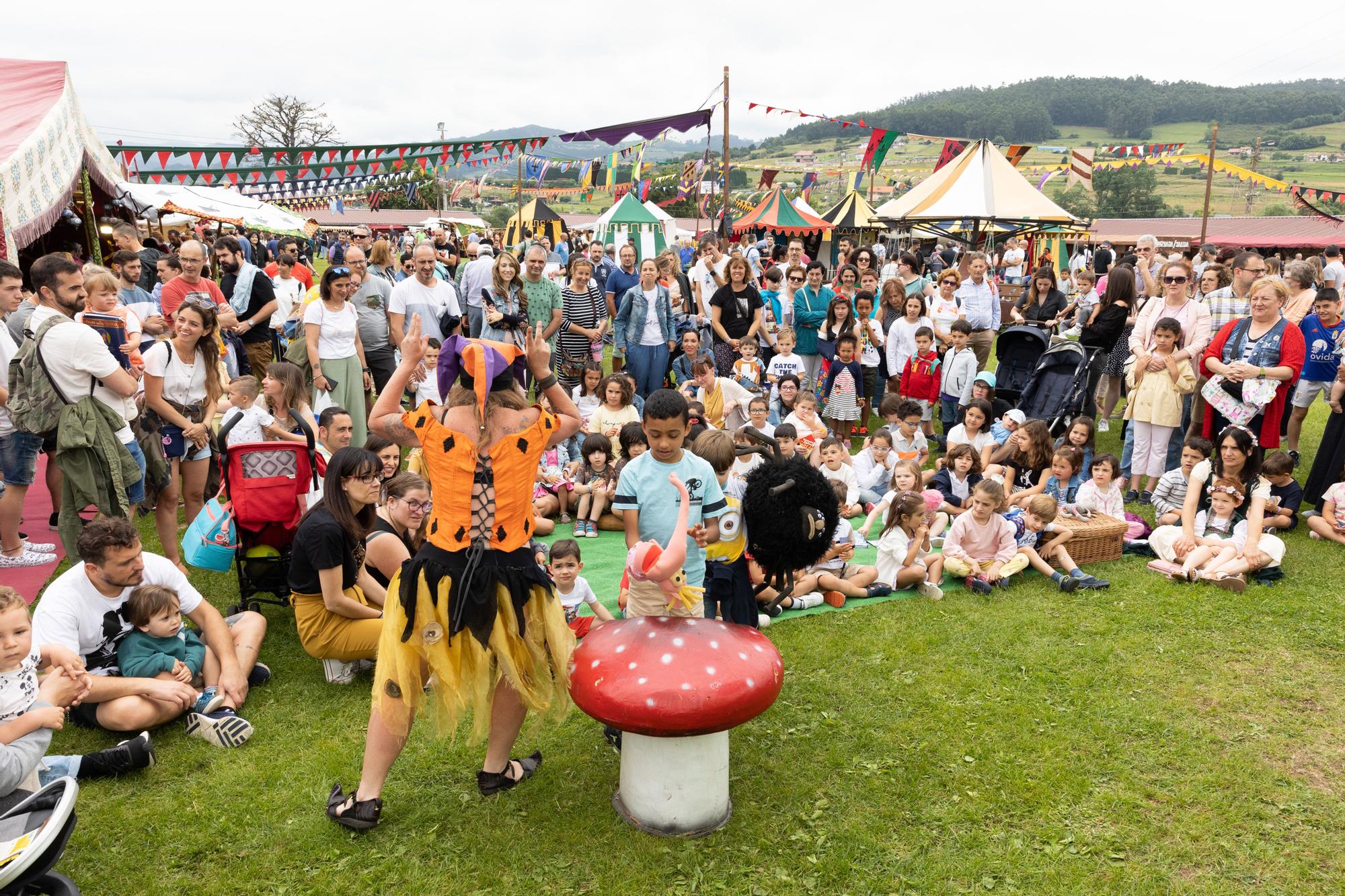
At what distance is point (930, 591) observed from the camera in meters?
5.49

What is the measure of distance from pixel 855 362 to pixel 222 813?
706 centimetres

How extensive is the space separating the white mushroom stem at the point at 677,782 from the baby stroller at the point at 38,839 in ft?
5.77

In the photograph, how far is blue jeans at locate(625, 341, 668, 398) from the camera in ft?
28.3

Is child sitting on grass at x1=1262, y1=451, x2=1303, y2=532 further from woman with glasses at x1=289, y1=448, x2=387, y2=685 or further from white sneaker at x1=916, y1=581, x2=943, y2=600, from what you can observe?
woman with glasses at x1=289, y1=448, x2=387, y2=685

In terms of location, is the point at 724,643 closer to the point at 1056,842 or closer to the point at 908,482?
the point at 1056,842

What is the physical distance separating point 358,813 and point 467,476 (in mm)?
1342

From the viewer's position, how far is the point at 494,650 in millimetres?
2975

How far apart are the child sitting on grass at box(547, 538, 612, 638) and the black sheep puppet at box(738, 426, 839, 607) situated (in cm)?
181

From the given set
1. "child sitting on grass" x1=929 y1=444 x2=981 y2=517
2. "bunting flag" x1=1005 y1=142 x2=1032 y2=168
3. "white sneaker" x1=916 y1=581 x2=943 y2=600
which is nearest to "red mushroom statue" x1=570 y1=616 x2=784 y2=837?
"white sneaker" x1=916 y1=581 x2=943 y2=600

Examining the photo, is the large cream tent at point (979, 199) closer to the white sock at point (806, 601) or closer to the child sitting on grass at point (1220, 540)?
the child sitting on grass at point (1220, 540)

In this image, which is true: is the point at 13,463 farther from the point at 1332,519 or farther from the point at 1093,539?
the point at 1332,519

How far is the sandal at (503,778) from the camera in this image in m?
3.36

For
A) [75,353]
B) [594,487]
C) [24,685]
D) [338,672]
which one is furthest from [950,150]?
[24,685]

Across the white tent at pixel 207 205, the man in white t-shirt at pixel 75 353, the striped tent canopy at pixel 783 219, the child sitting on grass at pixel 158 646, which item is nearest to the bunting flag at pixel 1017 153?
the striped tent canopy at pixel 783 219
